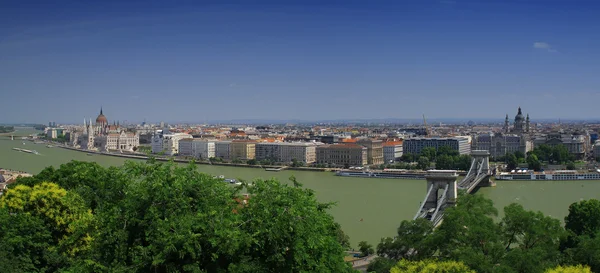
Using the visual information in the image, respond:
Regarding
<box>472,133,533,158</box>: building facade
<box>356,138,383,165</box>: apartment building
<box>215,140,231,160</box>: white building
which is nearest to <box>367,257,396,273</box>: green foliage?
<box>356,138,383,165</box>: apartment building

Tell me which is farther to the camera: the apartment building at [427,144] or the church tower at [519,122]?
the church tower at [519,122]

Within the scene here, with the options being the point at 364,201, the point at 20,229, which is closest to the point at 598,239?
the point at 20,229

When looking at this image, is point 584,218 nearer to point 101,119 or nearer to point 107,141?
point 107,141

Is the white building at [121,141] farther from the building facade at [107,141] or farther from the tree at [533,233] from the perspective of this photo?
the tree at [533,233]

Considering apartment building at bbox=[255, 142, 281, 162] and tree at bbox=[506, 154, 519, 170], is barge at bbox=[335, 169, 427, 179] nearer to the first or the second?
tree at bbox=[506, 154, 519, 170]

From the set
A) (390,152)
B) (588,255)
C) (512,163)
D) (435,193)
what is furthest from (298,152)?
(588,255)

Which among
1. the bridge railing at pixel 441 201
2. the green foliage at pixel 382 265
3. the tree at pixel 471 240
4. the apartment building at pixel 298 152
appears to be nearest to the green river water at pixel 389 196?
the bridge railing at pixel 441 201
